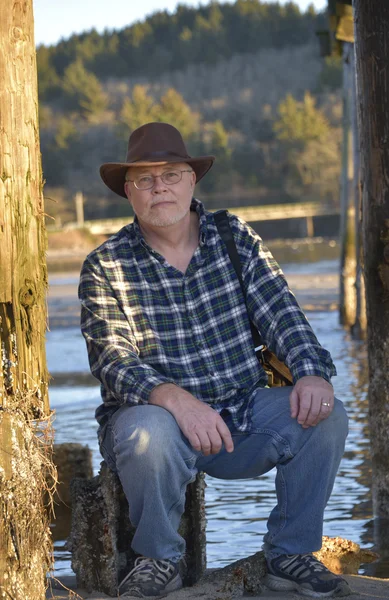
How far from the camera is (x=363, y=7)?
3.88 metres

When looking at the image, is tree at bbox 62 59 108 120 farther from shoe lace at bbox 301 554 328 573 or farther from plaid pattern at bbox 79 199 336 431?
shoe lace at bbox 301 554 328 573

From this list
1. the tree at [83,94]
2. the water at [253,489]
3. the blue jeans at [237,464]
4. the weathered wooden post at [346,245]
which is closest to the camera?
the blue jeans at [237,464]

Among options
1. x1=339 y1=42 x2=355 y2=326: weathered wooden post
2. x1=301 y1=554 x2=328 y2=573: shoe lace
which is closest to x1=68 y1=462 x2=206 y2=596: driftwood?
x1=301 y1=554 x2=328 y2=573: shoe lace

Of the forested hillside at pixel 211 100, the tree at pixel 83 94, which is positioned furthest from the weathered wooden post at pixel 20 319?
the tree at pixel 83 94

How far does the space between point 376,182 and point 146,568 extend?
5.90 feet

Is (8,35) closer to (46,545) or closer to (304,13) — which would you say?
(46,545)

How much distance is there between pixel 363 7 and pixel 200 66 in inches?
5436

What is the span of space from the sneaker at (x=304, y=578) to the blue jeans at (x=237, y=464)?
0.03m

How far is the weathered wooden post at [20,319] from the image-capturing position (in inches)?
94.9

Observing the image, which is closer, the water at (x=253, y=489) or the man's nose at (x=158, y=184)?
the man's nose at (x=158, y=184)

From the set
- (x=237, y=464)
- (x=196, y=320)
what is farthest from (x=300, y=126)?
(x=237, y=464)

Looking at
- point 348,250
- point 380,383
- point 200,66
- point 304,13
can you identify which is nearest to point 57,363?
point 348,250

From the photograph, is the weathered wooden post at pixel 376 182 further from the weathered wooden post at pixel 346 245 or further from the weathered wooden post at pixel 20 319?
the weathered wooden post at pixel 346 245

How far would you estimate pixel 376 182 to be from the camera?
12.7 ft
